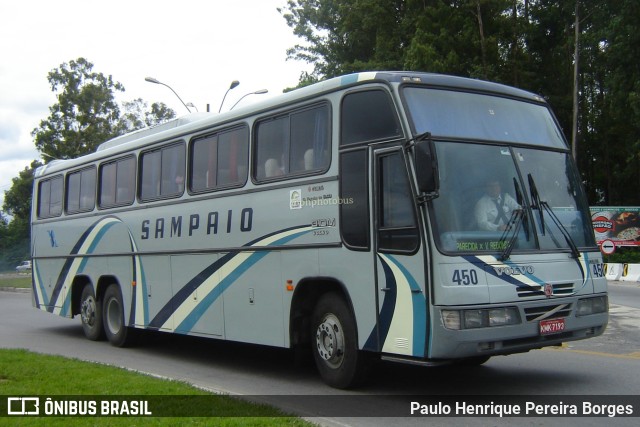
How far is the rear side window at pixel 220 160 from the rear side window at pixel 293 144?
14.7 inches

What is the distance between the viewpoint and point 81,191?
602 inches

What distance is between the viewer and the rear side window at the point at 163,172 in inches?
471

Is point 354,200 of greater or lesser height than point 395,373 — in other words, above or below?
above

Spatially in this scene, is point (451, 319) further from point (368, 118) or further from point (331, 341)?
point (368, 118)

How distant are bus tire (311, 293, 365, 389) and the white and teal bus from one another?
0.07ft

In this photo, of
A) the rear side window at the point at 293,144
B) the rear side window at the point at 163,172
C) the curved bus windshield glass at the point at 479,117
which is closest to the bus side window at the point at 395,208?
the curved bus windshield glass at the point at 479,117

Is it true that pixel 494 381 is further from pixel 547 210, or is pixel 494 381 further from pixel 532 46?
pixel 532 46

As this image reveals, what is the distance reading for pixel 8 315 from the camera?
20.9m

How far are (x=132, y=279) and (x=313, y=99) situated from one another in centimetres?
588

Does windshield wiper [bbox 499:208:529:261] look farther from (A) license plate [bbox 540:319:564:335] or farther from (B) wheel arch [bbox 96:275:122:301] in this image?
(B) wheel arch [bbox 96:275:122:301]

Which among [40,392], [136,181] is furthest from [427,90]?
[136,181]

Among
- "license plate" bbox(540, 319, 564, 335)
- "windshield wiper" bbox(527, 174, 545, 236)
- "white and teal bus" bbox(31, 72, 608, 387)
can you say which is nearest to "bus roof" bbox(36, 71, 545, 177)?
"white and teal bus" bbox(31, 72, 608, 387)

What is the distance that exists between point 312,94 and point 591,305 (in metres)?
4.11

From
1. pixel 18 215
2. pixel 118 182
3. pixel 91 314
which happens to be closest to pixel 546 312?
pixel 118 182
